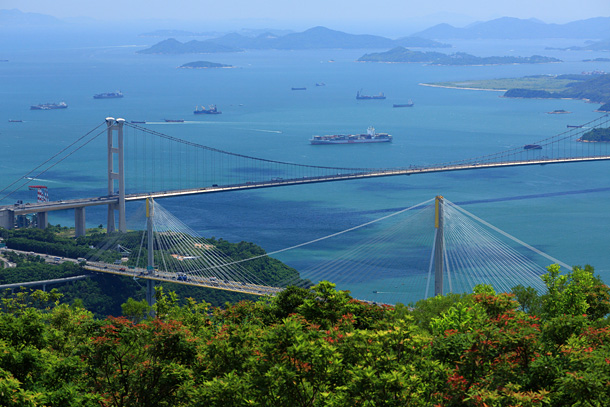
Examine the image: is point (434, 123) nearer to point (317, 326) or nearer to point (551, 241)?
point (551, 241)

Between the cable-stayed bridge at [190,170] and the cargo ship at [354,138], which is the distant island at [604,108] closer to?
the cable-stayed bridge at [190,170]

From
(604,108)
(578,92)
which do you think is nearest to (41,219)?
(604,108)

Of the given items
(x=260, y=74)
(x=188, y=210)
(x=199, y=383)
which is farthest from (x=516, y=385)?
(x=260, y=74)

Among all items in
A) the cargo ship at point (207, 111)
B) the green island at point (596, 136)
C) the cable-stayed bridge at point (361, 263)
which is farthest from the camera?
the cargo ship at point (207, 111)

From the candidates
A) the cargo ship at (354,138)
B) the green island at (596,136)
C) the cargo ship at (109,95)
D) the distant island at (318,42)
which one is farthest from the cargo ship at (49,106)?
the distant island at (318,42)

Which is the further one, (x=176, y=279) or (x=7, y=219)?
(x=7, y=219)

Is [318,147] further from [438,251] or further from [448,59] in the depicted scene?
[448,59]
